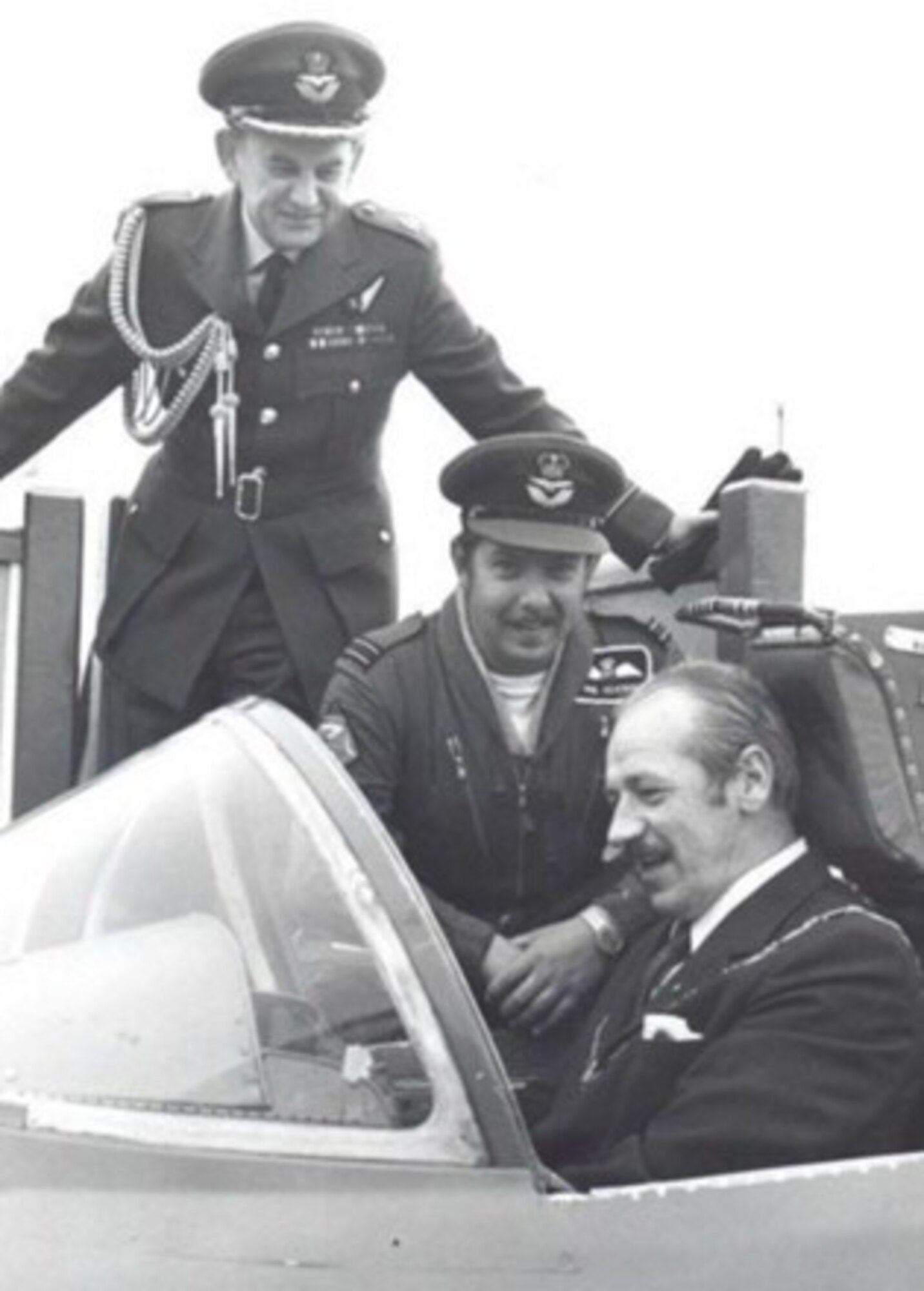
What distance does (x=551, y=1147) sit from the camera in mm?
3002

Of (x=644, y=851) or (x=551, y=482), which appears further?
(x=551, y=482)

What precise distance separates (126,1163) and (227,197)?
7.34 ft

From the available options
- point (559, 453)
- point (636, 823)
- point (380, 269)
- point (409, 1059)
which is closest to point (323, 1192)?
point (409, 1059)

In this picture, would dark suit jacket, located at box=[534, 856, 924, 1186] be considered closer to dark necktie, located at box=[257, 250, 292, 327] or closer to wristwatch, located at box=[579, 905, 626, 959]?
wristwatch, located at box=[579, 905, 626, 959]

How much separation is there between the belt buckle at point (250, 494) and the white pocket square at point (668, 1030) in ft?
5.72

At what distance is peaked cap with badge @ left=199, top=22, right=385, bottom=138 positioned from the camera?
4133 millimetres

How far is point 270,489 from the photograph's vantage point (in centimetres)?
446

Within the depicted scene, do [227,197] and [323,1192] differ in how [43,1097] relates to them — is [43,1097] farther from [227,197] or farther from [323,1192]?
[227,197]

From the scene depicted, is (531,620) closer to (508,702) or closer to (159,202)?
(508,702)

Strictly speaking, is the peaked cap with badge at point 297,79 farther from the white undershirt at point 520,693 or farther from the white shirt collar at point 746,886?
the white shirt collar at point 746,886

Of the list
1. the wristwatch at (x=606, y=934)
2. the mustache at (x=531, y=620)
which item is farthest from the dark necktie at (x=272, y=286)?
the wristwatch at (x=606, y=934)

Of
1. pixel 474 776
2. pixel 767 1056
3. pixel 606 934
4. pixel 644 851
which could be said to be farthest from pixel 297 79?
pixel 767 1056

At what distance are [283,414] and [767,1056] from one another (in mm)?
1970

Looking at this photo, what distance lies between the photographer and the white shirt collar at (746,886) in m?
3.04
